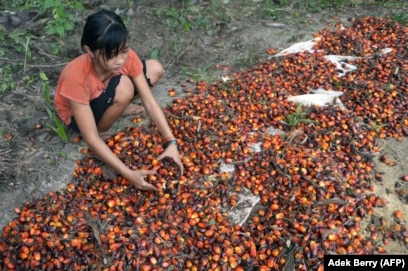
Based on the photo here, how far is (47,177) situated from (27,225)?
1.66 ft

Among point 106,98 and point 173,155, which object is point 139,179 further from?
point 106,98

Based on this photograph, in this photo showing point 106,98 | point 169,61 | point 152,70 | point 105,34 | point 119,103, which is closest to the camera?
point 105,34

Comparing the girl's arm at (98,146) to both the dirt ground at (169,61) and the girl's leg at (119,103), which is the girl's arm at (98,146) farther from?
the dirt ground at (169,61)

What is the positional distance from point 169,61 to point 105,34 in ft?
7.33

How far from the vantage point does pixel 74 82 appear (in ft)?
8.63

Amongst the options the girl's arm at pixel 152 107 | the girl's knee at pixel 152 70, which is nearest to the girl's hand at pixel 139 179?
the girl's arm at pixel 152 107

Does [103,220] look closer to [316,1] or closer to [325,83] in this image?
[325,83]

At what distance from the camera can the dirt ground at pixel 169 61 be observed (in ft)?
9.87

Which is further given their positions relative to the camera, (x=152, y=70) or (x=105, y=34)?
→ (x=152, y=70)

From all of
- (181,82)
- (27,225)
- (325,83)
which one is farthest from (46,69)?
(325,83)

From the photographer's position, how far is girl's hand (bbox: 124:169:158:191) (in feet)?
8.77

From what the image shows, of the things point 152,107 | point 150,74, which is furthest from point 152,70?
point 152,107

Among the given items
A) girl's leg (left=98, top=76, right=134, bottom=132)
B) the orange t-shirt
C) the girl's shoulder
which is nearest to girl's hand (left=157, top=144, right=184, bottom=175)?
girl's leg (left=98, top=76, right=134, bottom=132)

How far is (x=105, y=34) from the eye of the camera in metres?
2.30
